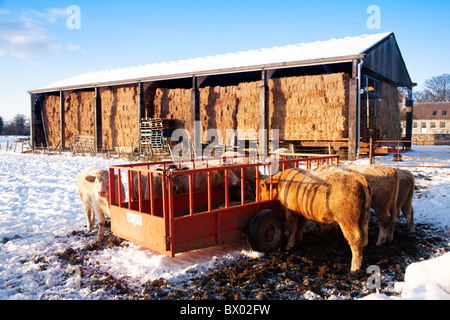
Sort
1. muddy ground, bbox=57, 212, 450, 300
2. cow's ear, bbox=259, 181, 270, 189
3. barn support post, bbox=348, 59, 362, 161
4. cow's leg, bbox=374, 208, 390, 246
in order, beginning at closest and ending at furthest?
muddy ground, bbox=57, 212, 450, 300 < cow's leg, bbox=374, 208, 390, 246 < cow's ear, bbox=259, 181, 270, 189 < barn support post, bbox=348, 59, 362, 161

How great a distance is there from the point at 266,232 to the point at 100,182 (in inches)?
136

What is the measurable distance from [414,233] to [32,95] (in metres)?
31.3

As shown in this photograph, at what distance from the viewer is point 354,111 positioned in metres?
15.6

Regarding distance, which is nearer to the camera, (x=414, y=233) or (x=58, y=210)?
(x=414, y=233)

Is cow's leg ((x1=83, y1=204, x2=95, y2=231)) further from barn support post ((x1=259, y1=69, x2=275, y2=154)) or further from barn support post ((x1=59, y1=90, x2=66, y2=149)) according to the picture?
barn support post ((x1=59, y1=90, x2=66, y2=149))

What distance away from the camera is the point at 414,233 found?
24.0 ft

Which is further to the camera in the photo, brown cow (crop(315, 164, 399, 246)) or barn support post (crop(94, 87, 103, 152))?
barn support post (crop(94, 87, 103, 152))

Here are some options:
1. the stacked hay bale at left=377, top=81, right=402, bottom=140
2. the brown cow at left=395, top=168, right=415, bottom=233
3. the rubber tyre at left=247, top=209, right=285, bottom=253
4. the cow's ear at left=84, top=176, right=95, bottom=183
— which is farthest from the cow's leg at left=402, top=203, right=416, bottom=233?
the stacked hay bale at left=377, top=81, right=402, bottom=140

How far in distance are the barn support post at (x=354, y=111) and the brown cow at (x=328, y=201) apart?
33.2 ft

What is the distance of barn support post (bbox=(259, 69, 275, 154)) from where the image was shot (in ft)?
57.9

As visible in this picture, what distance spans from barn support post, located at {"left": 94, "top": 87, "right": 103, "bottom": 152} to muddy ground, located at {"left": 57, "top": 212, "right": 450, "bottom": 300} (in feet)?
65.1

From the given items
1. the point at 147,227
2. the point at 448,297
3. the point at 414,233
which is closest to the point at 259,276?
the point at 147,227

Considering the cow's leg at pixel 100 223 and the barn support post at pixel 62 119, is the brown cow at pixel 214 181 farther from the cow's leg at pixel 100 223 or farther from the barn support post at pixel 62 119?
the barn support post at pixel 62 119
